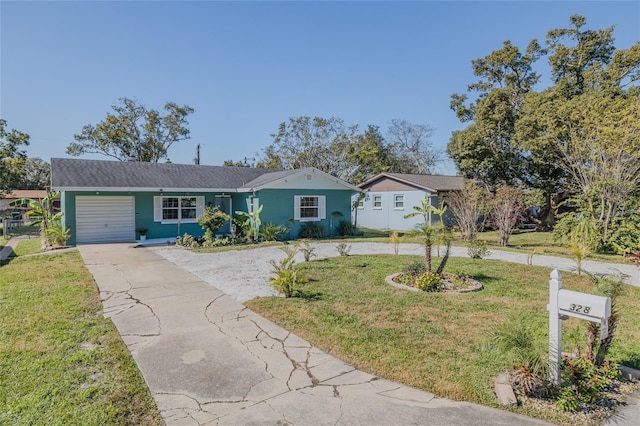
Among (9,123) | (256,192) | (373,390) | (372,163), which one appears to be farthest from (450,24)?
(9,123)

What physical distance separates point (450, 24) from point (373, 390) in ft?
46.7

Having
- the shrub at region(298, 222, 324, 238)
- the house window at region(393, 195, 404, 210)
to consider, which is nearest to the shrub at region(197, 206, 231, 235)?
the shrub at region(298, 222, 324, 238)

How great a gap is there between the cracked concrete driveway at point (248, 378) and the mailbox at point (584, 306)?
1134 millimetres

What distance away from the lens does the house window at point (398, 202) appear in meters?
24.2

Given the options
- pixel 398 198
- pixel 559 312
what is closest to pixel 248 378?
pixel 559 312

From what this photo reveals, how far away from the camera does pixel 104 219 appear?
52.9 ft

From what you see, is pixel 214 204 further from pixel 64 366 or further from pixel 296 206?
pixel 64 366

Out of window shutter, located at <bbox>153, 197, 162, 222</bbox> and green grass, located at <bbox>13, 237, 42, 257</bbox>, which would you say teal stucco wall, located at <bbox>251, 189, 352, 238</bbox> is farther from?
green grass, located at <bbox>13, 237, 42, 257</bbox>

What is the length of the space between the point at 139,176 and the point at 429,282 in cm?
1577

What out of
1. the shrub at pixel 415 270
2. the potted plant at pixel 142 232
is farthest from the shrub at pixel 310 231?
the shrub at pixel 415 270

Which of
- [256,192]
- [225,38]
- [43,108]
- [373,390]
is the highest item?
[225,38]

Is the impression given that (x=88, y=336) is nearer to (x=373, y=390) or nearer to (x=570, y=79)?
(x=373, y=390)

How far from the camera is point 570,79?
20062 millimetres

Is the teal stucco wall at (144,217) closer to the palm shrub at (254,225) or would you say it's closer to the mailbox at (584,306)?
the palm shrub at (254,225)
